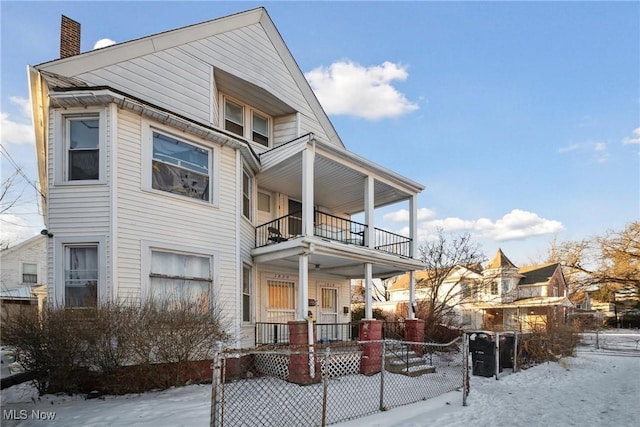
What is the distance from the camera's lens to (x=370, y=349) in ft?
35.6

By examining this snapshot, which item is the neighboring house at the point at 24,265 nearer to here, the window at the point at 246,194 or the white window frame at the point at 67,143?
the window at the point at 246,194

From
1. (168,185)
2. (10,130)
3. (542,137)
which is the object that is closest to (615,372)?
(542,137)

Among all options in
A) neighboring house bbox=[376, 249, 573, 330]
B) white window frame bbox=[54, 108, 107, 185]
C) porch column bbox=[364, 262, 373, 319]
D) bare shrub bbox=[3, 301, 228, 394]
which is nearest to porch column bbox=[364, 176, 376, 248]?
porch column bbox=[364, 262, 373, 319]

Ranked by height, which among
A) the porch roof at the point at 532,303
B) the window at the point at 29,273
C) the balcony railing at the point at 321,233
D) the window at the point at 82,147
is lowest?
the porch roof at the point at 532,303

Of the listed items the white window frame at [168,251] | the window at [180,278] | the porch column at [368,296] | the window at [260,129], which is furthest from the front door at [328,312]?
the window at [180,278]

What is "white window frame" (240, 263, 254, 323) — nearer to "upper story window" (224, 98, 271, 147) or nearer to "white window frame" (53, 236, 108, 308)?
"white window frame" (53, 236, 108, 308)

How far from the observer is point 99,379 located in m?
7.50

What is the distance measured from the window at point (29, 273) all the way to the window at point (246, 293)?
2253 cm

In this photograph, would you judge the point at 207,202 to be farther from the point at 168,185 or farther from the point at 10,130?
the point at 10,130

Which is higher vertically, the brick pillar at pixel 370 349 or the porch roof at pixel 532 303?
the brick pillar at pixel 370 349

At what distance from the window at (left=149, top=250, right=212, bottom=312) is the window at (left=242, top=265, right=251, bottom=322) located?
1.67 m

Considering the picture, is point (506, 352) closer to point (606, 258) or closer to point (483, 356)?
point (483, 356)

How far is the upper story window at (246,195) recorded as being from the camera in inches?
460

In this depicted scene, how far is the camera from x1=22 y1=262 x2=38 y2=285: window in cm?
2697
